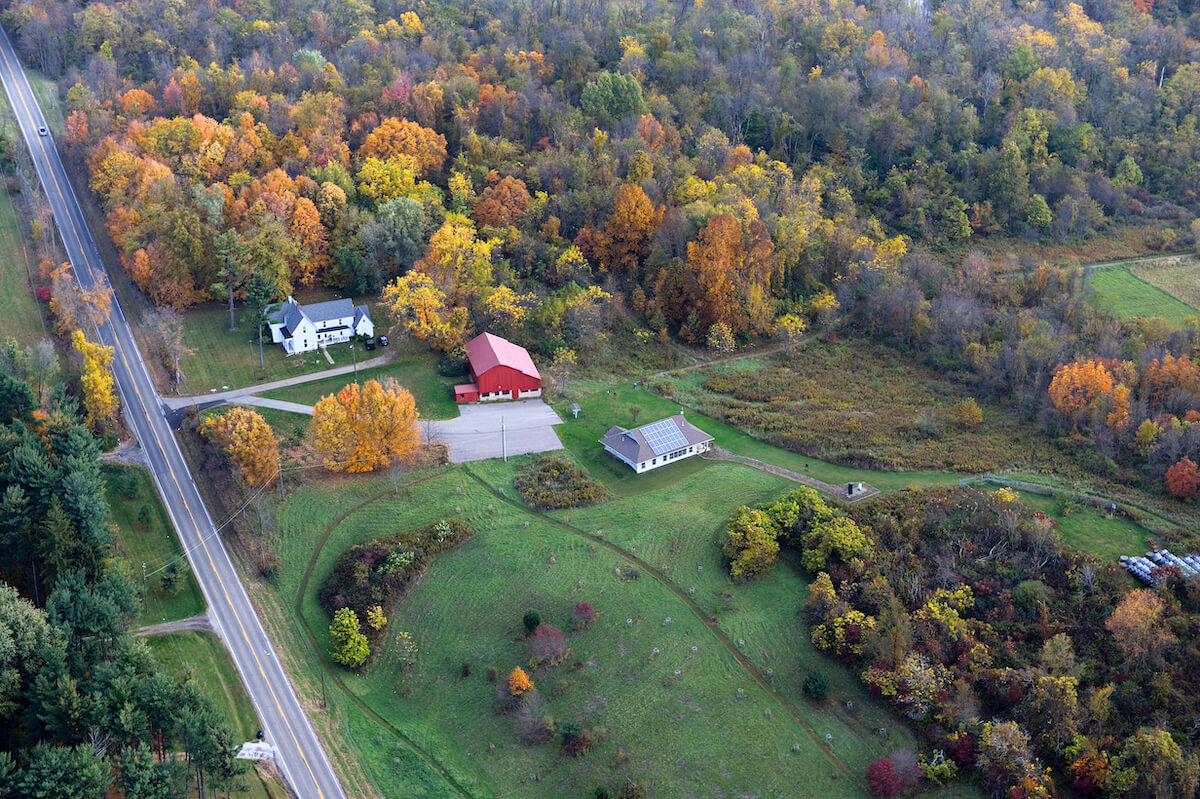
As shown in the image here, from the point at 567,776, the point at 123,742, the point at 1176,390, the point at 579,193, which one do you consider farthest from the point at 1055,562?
the point at 579,193

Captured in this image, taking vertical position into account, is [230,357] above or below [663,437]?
above

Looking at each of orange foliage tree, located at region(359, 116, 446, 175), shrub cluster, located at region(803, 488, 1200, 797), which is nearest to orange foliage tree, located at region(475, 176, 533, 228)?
orange foliage tree, located at region(359, 116, 446, 175)

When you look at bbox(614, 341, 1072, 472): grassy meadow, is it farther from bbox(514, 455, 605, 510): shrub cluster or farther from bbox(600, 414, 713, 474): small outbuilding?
bbox(514, 455, 605, 510): shrub cluster

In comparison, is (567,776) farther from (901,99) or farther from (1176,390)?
(901,99)

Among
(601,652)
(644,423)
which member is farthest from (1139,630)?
(644,423)

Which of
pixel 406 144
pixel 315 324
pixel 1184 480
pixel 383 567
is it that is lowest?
pixel 383 567

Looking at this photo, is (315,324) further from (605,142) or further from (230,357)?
(605,142)

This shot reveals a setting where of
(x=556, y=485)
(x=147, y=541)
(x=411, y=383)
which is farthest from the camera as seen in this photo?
(x=411, y=383)

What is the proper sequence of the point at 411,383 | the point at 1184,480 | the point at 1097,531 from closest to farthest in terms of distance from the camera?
the point at 1097,531, the point at 1184,480, the point at 411,383
